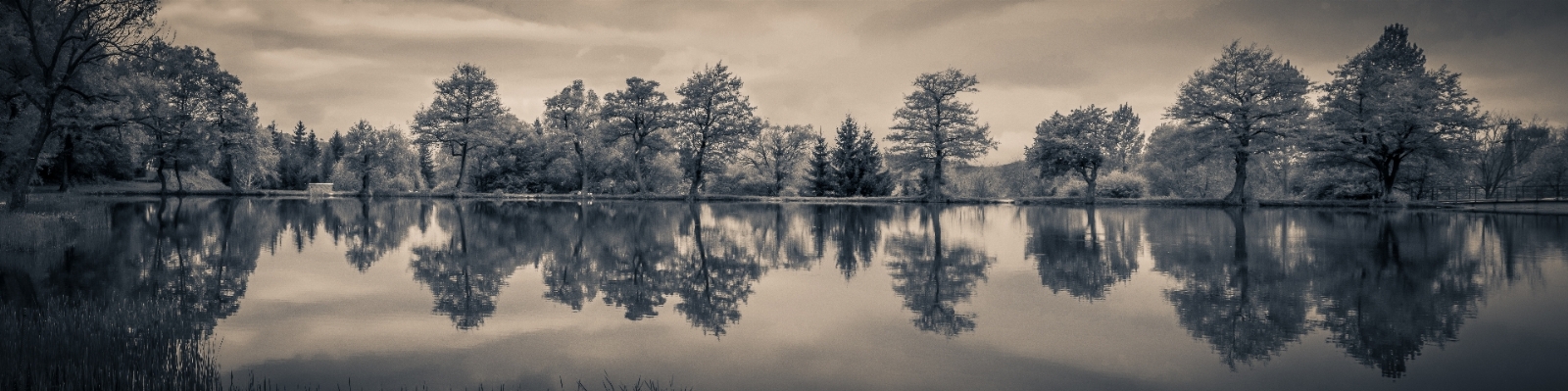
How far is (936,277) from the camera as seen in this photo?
10.1 meters

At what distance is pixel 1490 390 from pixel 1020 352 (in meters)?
2.95

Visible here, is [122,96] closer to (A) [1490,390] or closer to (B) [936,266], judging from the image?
(B) [936,266]

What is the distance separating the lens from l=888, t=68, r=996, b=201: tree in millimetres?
46562

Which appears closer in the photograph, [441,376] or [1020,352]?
[441,376]

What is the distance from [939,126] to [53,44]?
135ft

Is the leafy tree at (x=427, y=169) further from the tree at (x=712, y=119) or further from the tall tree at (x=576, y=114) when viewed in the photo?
the tree at (x=712, y=119)

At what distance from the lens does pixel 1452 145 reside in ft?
113

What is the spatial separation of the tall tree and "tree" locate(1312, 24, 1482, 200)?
4418 centimetres

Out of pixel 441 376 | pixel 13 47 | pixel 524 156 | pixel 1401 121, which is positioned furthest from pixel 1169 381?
pixel 524 156

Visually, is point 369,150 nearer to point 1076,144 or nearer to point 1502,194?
point 1076,144

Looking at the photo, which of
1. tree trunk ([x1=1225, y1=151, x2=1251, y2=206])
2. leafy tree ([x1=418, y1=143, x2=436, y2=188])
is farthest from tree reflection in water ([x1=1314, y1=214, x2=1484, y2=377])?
leafy tree ([x1=418, y1=143, x2=436, y2=188])

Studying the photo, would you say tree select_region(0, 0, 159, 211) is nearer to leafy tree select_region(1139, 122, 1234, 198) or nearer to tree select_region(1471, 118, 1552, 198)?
leafy tree select_region(1139, 122, 1234, 198)

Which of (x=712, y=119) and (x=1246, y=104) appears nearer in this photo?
(x=1246, y=104)

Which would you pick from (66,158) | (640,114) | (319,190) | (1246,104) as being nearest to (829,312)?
(1246,104)
